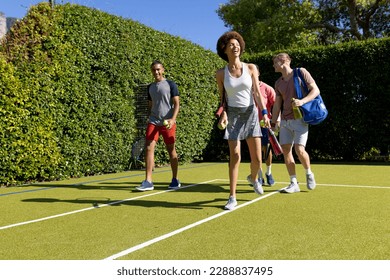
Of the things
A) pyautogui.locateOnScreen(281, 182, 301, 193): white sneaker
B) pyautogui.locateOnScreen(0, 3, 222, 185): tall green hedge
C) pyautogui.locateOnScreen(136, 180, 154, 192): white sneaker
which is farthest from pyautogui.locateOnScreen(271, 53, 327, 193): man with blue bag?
pyautogui.locateOnScreen(0, 3, 222, 185): tall green hedge

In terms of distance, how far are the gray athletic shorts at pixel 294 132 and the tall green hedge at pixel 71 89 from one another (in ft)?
15.1

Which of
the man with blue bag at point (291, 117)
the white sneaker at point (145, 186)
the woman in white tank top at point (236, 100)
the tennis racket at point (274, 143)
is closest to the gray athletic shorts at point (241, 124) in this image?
the woman in white tank top at point (236, 100)

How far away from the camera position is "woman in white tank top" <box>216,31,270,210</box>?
15.7ft

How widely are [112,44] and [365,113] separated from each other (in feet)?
24.5

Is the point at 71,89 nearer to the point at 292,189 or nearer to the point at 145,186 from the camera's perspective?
the point at 145,186

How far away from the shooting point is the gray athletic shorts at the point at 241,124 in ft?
16.0

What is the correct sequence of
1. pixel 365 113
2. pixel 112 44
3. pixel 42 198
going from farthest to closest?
1. pixel 365 113
2. pixel 112 44
3. pixel 42 198

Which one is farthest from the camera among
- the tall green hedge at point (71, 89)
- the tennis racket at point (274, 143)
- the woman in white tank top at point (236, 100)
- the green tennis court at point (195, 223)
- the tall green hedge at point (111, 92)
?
the tall green hedge at point (111, 92)

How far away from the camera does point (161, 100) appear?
6508 millimetres

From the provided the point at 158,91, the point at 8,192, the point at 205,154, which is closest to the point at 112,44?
the point at 158,91

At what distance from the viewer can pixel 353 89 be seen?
12281 millimetres

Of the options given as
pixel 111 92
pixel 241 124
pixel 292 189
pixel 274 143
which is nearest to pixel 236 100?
pixel 241 124

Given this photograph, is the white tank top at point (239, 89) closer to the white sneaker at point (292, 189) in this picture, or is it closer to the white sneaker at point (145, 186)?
the white sneaker at point (292, 189)

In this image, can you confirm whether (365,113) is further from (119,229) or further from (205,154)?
(119,229)
